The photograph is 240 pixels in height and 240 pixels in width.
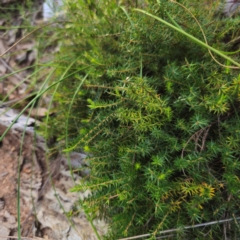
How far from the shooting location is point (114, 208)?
Result: 1.04 m

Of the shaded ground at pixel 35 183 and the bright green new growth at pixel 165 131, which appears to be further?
the shaded ground at pixel 35 183

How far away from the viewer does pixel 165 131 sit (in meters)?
0.93

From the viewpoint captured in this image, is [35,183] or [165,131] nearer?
[165,131]

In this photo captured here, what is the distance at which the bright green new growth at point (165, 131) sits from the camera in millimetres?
861

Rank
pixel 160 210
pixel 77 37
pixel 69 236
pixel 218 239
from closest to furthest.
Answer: pixel 160 210 < pixel 218 239 < pixel 69 236 < pixel 77 37

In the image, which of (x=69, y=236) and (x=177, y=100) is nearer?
(x=177, y=100)

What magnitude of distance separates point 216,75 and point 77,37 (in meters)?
0.66

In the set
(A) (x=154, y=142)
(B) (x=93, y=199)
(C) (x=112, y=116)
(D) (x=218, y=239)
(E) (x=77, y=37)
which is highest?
(E) (x=77, y=37)

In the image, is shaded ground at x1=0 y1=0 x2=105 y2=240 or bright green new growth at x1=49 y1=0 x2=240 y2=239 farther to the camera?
shaded ground at x1=0 y1=0 x2=105 y2=240

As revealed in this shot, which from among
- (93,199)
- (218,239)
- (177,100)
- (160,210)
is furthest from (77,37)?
(218,239)

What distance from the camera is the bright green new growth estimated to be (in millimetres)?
861

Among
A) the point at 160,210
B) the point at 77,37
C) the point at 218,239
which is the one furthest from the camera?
the point at 77,37

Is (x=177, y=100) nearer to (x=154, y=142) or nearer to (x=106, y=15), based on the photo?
(x=154, y=142)

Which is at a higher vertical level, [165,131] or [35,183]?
[165,131]
